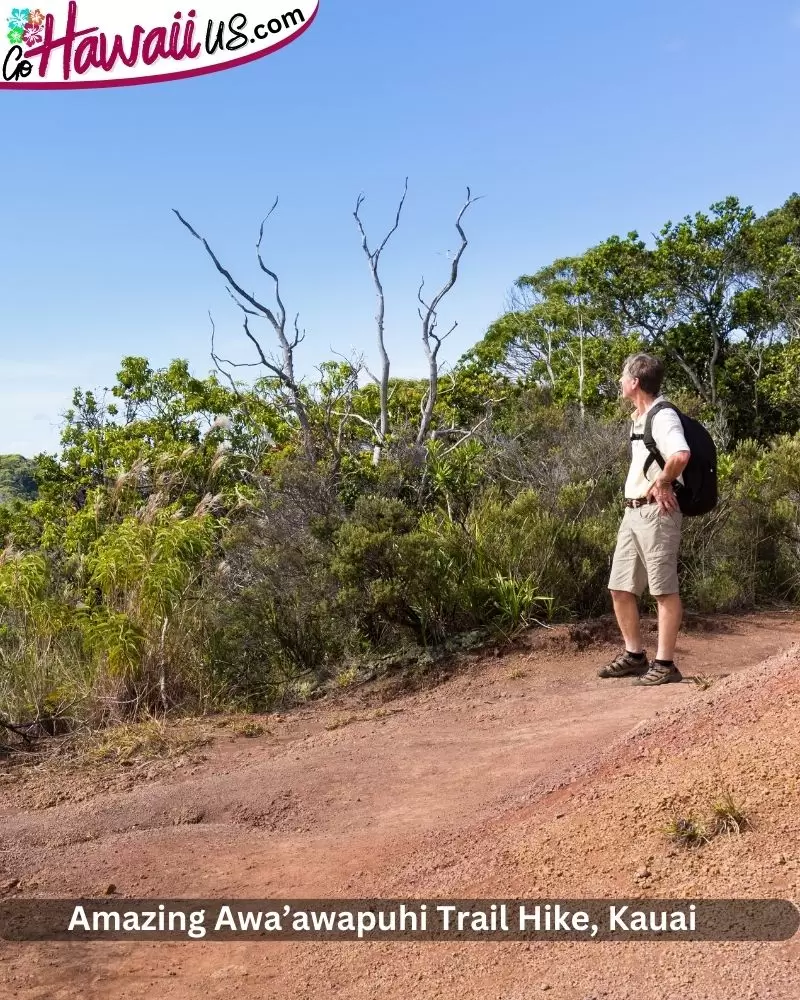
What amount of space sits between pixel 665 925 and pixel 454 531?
5417mm

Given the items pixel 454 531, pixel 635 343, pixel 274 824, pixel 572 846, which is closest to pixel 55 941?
pixel 274 824

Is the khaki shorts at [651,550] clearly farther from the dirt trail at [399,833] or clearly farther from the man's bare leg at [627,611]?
the dirt trail at [399,833]

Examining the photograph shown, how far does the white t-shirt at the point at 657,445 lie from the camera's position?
579 cm

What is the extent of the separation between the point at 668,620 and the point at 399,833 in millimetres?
2306

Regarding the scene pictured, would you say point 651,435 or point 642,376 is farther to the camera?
point 642,376

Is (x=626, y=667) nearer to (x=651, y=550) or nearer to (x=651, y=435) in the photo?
(x=651, y=550)

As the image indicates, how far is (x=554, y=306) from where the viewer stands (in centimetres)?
2983

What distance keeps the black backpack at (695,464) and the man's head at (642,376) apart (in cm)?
18

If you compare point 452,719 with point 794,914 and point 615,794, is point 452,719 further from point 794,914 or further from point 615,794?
point 794,914

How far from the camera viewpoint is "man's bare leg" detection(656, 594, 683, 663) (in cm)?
614

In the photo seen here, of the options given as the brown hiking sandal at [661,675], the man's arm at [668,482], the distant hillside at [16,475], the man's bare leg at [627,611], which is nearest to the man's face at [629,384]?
the man's arm at [668,482]

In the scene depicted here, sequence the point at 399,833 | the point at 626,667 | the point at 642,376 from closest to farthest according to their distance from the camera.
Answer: the point at 399,833, the point at 642,376, the point at 626,667

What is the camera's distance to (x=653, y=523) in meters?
6.08

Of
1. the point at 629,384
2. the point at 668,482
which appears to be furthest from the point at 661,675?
the point at 629,384
